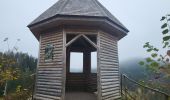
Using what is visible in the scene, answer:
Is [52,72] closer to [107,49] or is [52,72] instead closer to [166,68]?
[107,49]

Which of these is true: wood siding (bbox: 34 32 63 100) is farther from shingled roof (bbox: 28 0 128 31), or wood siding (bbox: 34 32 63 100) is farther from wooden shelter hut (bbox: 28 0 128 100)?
→ shingled roof (bbox: 28 0 128 31)

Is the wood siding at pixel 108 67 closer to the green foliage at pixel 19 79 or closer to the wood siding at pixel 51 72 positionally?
the wood siding at pixel 51 72

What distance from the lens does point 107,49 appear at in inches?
409

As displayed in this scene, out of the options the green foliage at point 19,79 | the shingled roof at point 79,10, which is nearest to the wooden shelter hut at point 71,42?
the shingled roof at point 79,10

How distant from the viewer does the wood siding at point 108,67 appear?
9508mm

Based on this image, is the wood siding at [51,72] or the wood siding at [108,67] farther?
the wood siding at [108,67]

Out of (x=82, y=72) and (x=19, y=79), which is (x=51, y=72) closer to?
(x=82, y=72)

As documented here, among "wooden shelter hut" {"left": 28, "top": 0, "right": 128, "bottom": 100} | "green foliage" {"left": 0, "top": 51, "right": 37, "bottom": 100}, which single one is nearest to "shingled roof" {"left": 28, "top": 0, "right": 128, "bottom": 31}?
"wooden shelter hut" {"left": 28, "top": 0, "right": 128, "bottom": 100}

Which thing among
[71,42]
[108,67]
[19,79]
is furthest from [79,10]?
[19,79]

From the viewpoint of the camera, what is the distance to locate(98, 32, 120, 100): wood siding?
9508 mm

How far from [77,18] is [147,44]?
5.51m

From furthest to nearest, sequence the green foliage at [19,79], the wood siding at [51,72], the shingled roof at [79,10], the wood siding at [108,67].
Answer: the green foliage at [19,79] → the wood siding at [108,67] → the wood siding at [51,72] → the shingled roof at [79,10]

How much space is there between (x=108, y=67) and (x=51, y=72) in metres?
2.92

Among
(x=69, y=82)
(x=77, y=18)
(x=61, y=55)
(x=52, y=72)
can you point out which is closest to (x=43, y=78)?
(x=52, y=72)
